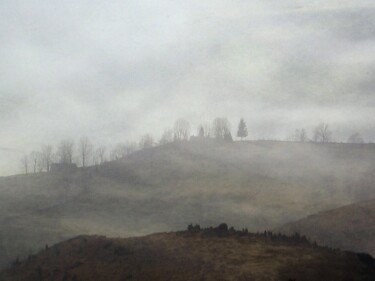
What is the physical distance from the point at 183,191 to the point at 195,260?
43987mm

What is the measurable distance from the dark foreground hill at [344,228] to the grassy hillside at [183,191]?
366 inches

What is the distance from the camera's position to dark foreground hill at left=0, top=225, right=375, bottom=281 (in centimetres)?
2161

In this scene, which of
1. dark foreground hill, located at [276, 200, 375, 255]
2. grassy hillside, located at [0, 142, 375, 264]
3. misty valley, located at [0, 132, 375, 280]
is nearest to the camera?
dark foreground hill, located at [276, 200, 375, 255]

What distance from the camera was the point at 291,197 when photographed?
59.6 meters

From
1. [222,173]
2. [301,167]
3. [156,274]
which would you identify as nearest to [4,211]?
[222,173]

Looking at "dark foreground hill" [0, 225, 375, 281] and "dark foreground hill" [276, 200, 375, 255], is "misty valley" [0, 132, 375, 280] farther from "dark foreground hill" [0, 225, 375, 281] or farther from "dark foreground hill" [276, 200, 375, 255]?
"dark foreground hill" [0, 225, 375, 281]

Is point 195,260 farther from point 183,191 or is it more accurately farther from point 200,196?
point 183,191

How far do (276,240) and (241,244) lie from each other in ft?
8.23

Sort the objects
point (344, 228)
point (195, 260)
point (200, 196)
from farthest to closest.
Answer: point (200, 196) < point (344, 228) < point (195, 260)

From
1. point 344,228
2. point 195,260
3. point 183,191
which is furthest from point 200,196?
point 195,260

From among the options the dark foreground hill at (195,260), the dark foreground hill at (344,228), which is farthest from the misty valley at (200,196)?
the dark foreground hill at (195,260)

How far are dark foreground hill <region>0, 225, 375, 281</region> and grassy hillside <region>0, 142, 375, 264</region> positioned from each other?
13.4 metres

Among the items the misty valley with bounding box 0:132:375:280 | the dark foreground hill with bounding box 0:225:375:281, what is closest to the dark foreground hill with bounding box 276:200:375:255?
the misty valley with bounding box 0:132:375:280

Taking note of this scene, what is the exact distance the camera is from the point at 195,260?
78.5 ft
